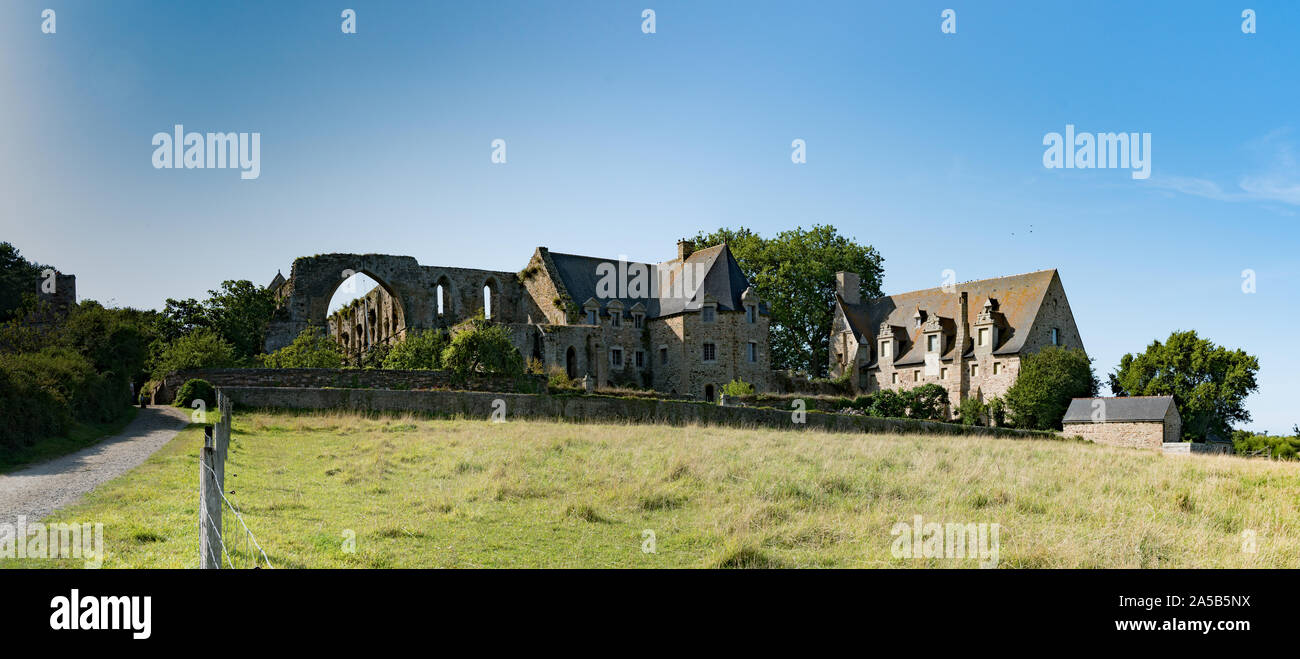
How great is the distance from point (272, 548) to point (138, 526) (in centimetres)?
232

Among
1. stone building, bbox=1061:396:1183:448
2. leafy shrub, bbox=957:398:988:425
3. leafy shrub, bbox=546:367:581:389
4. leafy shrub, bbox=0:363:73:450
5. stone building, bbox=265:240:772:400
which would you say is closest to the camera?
leafy shrub, bbox=0:363:73:450

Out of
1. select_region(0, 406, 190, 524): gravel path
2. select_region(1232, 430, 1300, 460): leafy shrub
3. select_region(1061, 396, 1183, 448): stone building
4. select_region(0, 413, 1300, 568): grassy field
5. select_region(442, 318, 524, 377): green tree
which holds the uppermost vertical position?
select_region(442, 318, 524, 377): green tree

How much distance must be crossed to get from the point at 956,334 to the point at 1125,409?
11.9 meters

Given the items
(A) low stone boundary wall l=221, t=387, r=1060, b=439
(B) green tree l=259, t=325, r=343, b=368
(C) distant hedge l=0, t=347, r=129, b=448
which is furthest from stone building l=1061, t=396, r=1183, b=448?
(C) distant hedge l=0, t=347, r=129, b=448

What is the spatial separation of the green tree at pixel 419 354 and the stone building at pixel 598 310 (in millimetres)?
6259

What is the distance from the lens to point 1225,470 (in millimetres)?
19516

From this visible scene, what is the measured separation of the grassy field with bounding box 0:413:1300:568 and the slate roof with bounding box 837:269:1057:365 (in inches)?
1119

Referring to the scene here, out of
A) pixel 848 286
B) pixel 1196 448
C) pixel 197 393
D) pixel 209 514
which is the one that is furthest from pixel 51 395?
pixel 848 286

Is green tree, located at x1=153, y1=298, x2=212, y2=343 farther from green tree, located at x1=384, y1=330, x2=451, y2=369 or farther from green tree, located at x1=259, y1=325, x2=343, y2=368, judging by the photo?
green tree, located at x1=384, y1=330, x2=451, y2=369

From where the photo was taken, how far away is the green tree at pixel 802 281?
2376 inches

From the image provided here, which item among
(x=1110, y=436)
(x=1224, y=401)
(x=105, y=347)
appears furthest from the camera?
(x=1224, y=401)

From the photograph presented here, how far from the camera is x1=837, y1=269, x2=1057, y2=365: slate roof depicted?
162 feet
